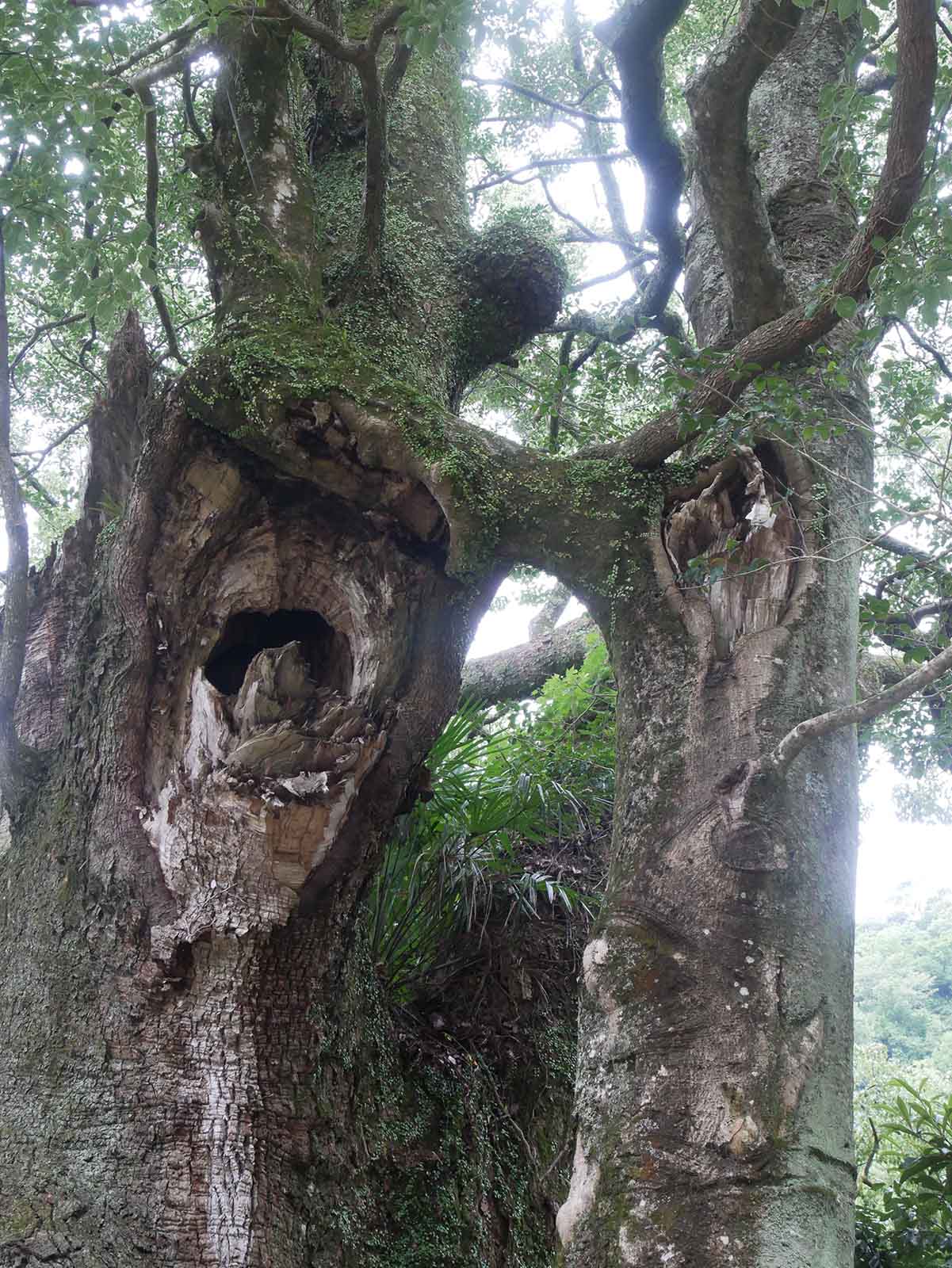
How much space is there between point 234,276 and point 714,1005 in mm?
2923

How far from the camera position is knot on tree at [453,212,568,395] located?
4.14 meters

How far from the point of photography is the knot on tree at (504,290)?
4141 mm

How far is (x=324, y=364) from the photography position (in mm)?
3184

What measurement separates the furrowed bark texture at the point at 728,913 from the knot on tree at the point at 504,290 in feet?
5.18

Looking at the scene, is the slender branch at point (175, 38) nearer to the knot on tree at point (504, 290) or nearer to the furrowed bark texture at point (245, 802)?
the furrowed bark texture at point (245, 802)

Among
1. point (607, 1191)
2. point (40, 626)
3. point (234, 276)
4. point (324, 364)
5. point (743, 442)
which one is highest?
point (234, 276)

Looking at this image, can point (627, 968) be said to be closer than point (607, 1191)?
No

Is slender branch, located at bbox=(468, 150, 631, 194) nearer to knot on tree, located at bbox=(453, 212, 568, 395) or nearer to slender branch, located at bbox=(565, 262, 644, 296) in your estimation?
slender branch, located at bbox=(565, 262, 644, 296)

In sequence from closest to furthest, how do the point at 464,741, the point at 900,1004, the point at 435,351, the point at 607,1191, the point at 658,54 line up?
the point at 607,1191 → the point at 658,54 → the point at 435,351 → the point at 464,741 → the point at 900,1004

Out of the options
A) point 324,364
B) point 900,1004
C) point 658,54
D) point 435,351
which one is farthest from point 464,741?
point 900,1004

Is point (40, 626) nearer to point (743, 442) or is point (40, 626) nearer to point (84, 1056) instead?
point (84, 1056)

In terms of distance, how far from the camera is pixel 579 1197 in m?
2.01

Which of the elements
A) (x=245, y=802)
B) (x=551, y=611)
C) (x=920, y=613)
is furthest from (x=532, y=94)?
(x=245, y=802)

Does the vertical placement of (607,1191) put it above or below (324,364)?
below
